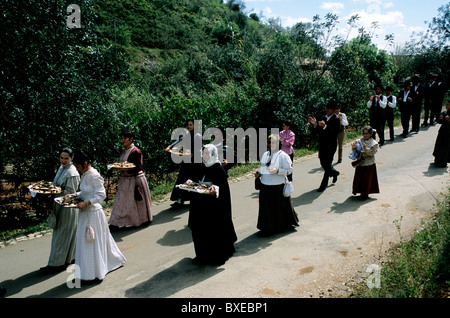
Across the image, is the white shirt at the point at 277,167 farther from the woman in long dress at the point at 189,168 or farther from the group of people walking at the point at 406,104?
the group of people walking at the point at 406,104

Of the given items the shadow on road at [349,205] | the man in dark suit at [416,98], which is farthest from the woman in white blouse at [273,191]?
the man in dark suit at [416,98]

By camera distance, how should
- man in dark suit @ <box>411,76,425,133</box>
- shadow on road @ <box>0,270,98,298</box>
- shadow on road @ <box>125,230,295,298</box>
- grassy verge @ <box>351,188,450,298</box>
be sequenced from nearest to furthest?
grassy verge @ <box>351,188,450,298</box> < shadow on road @ <box>125,230,295,298</box> < shadow on road @ <box>0,270,98,298</box> < man in dark suit @ <box>411,76,425,133</box>

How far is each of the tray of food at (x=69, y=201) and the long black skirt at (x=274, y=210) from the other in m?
3.43

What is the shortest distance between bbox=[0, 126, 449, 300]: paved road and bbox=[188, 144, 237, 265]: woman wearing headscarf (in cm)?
24

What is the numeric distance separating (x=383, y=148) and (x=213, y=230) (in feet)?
32.1

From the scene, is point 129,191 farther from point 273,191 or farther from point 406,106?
point 406,106

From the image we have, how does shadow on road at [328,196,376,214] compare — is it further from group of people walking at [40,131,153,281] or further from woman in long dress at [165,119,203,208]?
group of people walking at [40,131,153,281]

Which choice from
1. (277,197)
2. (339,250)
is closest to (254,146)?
(277,197)

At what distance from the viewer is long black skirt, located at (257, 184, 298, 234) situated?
720 centimetres

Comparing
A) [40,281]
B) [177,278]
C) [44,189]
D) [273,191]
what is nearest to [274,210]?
[273,191]

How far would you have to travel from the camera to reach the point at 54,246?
642 cm

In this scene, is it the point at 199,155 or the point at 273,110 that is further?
the point at 273,110

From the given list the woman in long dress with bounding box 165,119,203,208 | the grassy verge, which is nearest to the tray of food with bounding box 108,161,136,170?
the woman in long dress with bounding box 165,119,203,208
